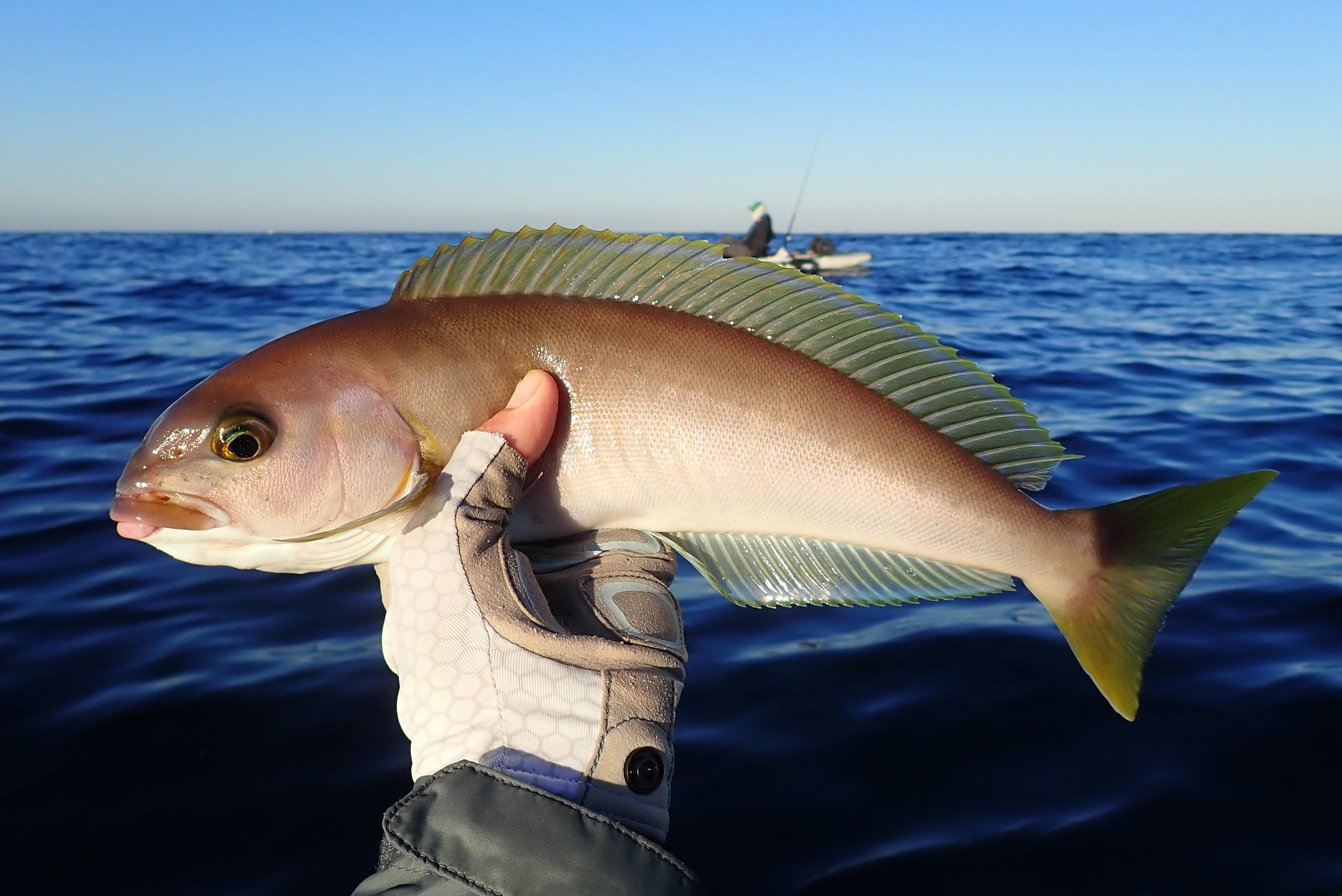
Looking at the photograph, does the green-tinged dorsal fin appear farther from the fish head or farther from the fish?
the fish head

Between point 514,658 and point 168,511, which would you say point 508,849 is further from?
point 168,511

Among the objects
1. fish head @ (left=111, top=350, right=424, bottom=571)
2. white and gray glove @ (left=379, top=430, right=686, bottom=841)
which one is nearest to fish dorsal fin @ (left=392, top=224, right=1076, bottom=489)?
fish head @ (left=111, top=350, right=424, bottom=571)

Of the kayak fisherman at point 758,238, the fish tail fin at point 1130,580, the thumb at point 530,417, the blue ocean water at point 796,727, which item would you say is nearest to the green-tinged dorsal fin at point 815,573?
the fish tail fin at point 1130,580

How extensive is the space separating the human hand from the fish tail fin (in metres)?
1.19

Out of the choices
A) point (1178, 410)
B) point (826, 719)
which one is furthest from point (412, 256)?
point (826, 719)

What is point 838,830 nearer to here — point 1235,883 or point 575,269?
point 1235,883

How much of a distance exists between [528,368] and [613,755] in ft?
3.28

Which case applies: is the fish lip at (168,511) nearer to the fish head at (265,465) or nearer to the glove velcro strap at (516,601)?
the fish head at (265,465)

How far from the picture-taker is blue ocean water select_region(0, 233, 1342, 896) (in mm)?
2992

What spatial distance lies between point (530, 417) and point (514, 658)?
60 cm

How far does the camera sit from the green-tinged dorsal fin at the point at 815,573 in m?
2.56

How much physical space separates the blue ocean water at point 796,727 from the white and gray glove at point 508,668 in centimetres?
124

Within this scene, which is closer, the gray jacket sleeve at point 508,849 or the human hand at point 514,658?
the gray jacket sleeve at point 508,849

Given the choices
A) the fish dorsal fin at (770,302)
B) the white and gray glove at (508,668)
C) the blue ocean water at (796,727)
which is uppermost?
the fish dorsal fin at (770,302)
